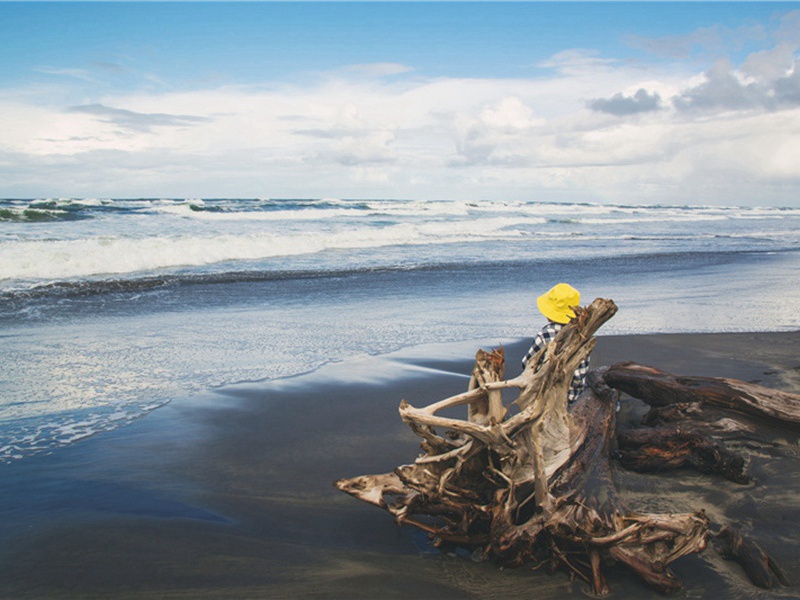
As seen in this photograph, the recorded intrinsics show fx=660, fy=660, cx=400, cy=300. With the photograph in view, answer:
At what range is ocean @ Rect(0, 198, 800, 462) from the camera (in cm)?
673

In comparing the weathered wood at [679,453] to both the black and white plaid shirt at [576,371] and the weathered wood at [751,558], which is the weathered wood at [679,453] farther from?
the weathered wood at [751,558]

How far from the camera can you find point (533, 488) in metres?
3.41

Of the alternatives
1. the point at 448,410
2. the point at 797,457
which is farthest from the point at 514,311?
the point at 797,457

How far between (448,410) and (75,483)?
3034mm

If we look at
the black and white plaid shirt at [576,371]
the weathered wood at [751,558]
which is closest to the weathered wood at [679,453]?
the black and white plaid shirt at [576,371]

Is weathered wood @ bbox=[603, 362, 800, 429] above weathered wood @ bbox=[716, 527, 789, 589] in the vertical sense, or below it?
above

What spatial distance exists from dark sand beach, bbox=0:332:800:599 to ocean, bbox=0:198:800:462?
757mm

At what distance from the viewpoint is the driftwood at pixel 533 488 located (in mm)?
3133

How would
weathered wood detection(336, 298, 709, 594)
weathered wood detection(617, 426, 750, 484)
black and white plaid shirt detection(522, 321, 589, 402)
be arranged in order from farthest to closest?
black and white plaid shirt detection(522, 321, 589, 402)
weathered wood detection(617, 426, 750, 484)
weathered wood detection(336, 298, 709, 594)

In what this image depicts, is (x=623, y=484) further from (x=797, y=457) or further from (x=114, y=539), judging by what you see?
(x=114, y=539)

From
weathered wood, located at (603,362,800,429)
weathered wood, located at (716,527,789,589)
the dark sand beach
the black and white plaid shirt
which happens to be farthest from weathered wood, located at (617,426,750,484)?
weathered wood, located at (716,527,789,589)

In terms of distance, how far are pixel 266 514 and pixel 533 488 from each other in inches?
64.0

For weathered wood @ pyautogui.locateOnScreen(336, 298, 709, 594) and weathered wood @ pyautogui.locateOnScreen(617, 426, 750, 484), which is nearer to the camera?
weathered wood @ pyautogui.locateOnScreen(336, 298, 709, 594)

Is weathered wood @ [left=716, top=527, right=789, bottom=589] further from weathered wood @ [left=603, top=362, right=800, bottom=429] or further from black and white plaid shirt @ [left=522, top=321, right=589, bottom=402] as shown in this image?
black and white plaid shirt @ [left=522, top=321, right=589, bottom=402]
